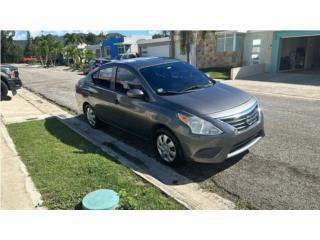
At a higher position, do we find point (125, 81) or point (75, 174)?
point (125, 81)

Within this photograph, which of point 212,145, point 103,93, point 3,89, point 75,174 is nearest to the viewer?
point 212,145

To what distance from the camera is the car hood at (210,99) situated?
3.99 metres

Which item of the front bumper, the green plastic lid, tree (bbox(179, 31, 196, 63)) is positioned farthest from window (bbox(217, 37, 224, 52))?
the green plastic lid

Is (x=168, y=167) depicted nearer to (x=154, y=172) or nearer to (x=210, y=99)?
(x=154, y=172)

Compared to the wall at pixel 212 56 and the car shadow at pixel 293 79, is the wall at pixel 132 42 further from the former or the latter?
the car shadow at pixel 293 79

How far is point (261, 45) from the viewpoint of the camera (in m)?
19.8

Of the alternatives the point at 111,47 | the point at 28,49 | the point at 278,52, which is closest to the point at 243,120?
the point at 278,52

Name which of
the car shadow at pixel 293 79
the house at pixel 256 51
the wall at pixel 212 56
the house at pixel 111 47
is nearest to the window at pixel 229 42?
the house at pixel 256 51

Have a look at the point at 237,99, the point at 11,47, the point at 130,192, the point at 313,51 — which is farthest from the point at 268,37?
the point at 11,47

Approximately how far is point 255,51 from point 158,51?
12585 mm

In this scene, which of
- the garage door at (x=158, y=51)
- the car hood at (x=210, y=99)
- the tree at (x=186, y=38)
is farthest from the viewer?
the garage door at (x=158, y=51)

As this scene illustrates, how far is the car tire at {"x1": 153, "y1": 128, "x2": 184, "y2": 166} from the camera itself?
4129 mm

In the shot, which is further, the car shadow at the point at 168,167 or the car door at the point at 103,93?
the car door at the point at 103,93

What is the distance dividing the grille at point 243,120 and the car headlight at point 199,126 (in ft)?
0.65
